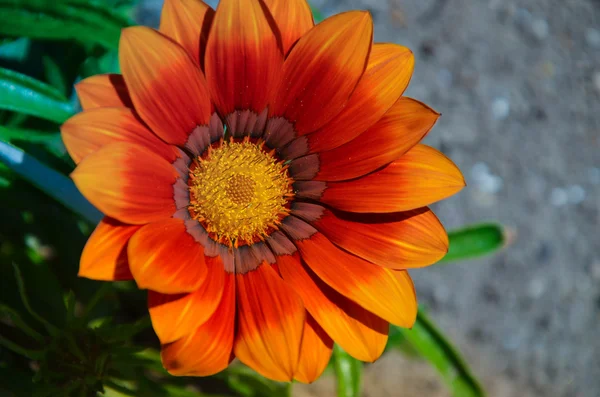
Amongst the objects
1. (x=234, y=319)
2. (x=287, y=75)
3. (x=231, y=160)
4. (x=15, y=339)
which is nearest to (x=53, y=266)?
(x=15, y=339)

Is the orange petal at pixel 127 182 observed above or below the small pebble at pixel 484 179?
above

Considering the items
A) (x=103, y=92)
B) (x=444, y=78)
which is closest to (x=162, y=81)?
(x=103, y=92)

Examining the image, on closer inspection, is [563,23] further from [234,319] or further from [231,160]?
[234,319]

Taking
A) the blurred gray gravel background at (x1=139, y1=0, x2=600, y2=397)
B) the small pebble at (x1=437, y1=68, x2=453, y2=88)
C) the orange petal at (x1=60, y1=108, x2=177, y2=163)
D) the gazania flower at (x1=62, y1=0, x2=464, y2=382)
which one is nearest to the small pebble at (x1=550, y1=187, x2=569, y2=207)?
the blurred gray gravel background at (x1=139, y1=0, x2=600, y2=397)

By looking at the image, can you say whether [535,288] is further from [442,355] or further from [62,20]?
[62,20]

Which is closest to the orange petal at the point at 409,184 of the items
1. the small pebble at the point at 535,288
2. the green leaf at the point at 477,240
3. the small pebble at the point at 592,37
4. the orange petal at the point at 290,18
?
the orange petal at the point at 290,18

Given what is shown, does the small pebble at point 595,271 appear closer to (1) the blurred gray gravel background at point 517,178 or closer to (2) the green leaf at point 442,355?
(1) the blurred gray gravel background at point 517,178
